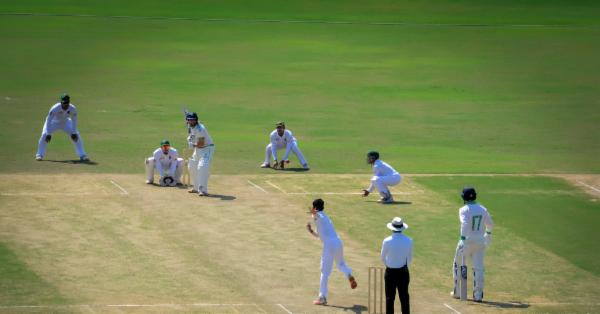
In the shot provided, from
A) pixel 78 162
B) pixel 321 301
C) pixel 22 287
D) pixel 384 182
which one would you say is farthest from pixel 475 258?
pixel 78 162

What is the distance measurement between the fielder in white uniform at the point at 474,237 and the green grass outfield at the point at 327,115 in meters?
0.72

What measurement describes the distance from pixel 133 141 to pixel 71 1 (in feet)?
129

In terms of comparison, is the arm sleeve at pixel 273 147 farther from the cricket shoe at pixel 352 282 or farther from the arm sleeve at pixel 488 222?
the cricket shoe at pixel 352 282

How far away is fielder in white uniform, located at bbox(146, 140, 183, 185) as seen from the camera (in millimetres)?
36125

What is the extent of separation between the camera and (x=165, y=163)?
36.3m

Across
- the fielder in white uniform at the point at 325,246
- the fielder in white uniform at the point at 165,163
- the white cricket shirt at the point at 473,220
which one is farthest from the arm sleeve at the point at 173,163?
the white cricket shirt at the point at 473,220

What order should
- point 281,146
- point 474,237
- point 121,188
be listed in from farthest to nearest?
point 281,146, point 121,188, point 474,237

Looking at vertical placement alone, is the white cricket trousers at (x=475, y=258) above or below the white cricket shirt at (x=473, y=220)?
below

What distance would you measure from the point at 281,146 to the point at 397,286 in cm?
1713

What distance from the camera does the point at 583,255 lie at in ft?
97.3

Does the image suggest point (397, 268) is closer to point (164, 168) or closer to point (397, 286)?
point (397, 286)

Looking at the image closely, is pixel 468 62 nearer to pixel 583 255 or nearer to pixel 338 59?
pixel 338 59

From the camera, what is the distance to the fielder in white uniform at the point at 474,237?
2531 centimetres

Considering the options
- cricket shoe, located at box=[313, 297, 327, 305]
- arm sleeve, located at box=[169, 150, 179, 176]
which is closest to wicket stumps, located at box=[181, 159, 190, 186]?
arm sleeve, located at box=[169, 150, 179, 176]
